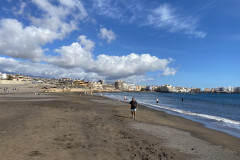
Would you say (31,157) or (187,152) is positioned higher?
(31,157)

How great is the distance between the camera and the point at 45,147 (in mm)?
6000

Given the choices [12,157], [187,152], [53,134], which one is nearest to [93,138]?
[53,134]

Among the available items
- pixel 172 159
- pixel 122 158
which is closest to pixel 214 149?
pixel 172 159

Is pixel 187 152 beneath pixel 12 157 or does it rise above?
beneath

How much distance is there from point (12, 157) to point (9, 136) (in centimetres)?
270

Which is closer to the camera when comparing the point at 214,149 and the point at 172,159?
the point at 172,159

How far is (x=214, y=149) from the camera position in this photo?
720 centimetres

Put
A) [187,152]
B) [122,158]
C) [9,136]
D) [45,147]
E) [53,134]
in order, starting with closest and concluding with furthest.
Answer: [122,158] < [45,147] < [187,152] < [9,136] < [53,134]

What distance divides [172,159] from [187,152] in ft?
4.06

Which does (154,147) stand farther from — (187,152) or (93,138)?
(93,138)

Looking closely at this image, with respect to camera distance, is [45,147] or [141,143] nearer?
[45,147]

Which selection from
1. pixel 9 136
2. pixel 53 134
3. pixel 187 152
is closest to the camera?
pixel 187 152

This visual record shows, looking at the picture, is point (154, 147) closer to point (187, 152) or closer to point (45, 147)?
point (187, 152)

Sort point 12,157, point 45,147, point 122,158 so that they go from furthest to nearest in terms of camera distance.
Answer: point 45,147, point 122,158, point 12,157
